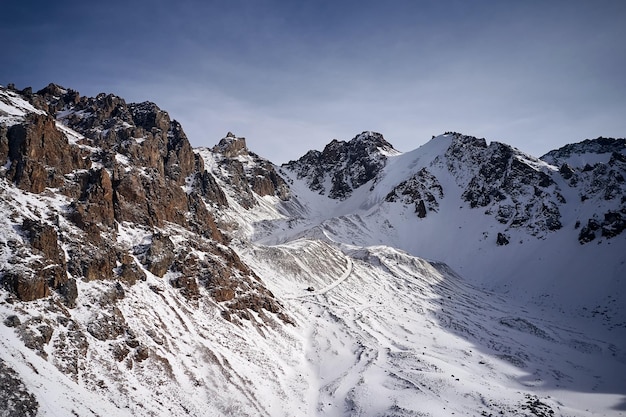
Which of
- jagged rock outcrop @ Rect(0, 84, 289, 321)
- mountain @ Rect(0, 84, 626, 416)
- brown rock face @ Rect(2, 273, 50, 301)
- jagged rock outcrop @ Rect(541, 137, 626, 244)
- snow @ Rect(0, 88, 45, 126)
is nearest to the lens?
brown rock face @ Rect(2, 273, 50, 301)

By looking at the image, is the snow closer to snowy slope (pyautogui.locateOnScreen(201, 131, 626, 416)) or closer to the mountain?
the mountain

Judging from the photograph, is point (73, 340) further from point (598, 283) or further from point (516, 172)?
point (516, 172)

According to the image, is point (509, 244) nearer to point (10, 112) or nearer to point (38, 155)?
point (38, 155)

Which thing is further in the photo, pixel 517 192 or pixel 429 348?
pixel 517 192

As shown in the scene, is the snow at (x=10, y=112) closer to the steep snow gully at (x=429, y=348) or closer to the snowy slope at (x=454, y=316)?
the snowy slope at (x=454, y=316)

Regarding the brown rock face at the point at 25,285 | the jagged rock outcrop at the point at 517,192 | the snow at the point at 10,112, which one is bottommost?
the brown rock face at the point at 25,285

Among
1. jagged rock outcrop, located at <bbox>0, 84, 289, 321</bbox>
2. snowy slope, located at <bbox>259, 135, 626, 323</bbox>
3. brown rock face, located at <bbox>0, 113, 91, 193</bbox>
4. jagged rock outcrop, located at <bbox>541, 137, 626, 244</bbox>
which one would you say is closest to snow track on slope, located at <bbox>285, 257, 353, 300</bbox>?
jagged rock outcrop, located at <bbox>0, 84, 289, 321</bbox>

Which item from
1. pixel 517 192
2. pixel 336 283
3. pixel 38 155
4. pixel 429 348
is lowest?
pixel 429 348

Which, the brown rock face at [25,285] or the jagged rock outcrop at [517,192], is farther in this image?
the jagged rock outcrop at [517,192]

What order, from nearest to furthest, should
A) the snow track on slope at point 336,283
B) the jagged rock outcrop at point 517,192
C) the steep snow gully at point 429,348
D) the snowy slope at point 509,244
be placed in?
the steep snow gully at point 429,348 < the snow track on slope at point 336,283 < the snowy slope at point 509,244 < the jagged rock outcrop at point 517,192

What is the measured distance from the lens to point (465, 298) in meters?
115

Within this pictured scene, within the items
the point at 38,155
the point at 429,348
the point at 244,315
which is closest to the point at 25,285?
the point at 38,155

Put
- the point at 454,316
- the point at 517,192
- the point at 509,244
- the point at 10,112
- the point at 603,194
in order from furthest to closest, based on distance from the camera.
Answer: the point at 517,192 → the point at 509,244 → the point at 603,194 → the point at 454,316 → the point at 10,112

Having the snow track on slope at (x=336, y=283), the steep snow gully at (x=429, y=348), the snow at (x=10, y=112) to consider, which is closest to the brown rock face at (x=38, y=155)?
the snow at (x=10, y=112)
